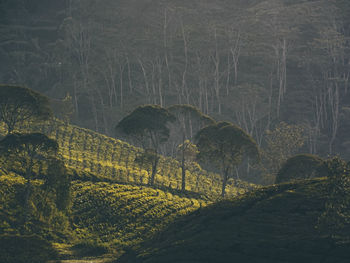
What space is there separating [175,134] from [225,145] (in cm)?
3057

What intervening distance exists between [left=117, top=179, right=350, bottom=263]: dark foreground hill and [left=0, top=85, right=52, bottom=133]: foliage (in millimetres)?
26676

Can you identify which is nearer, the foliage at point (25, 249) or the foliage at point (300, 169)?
the foliage at point (25, 249)

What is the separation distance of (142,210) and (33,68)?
79.7m

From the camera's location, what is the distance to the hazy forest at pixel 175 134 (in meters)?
27.8

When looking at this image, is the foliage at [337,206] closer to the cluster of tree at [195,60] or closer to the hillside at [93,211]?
the hillside at [93,211]

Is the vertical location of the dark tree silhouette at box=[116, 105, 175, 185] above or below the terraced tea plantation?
above

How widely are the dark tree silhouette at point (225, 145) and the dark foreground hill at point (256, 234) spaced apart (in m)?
19.5

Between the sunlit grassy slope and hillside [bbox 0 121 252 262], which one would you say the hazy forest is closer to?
hillside [bbox 0 121 252 262]

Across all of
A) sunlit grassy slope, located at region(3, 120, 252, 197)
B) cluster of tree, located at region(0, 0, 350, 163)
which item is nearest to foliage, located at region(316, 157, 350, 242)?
sunlit grassy slope, located at region(3, 120, 252, 197)

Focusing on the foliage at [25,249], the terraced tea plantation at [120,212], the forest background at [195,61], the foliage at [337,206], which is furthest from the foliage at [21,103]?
the foliage at [337,206]

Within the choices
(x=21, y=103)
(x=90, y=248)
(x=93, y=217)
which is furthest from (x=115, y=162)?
(x=90, y=248)

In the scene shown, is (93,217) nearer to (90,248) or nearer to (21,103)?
(90,248)

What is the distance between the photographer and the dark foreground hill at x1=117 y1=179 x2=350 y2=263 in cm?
2308

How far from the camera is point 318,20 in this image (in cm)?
11362
